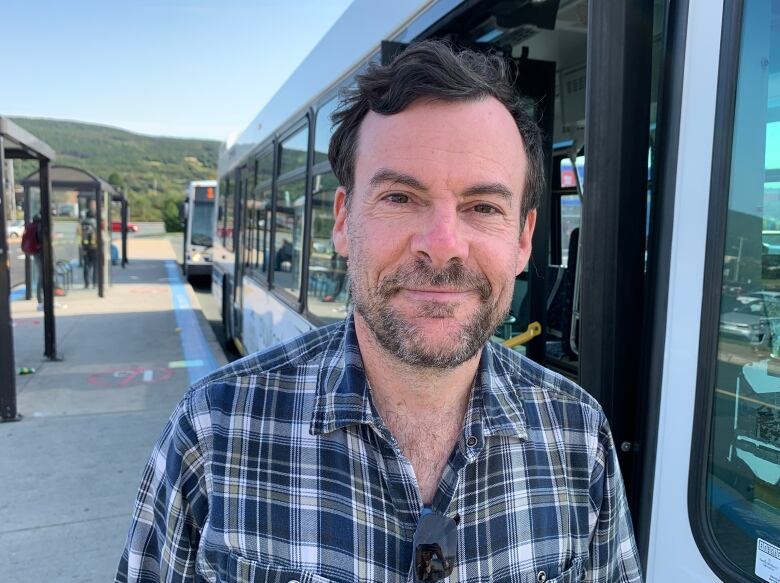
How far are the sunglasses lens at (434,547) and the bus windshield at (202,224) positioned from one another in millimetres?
17540

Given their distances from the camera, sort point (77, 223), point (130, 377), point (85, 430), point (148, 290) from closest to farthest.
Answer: point (85, 430) < point (130, 377) < point (77, 223) < point (148, 290)

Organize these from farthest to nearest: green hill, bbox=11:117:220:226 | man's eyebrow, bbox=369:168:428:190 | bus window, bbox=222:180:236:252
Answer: green hill, bbox=11:117:220:226 → bus window, bbox=222:180:236:252 → man's eyebrow, bbox=369:168:428:190

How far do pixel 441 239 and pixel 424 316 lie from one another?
0.49ft

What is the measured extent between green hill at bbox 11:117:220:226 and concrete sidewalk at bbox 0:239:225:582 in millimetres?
93807

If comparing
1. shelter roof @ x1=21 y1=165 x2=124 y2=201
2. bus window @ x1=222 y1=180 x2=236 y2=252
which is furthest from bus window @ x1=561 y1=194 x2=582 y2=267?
shelter roof @ x1=21 y1=165 x2=124 y2=201

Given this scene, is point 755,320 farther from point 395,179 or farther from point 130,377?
point 130,377

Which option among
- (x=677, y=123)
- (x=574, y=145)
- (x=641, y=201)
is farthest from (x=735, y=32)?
(x=574, y=145)

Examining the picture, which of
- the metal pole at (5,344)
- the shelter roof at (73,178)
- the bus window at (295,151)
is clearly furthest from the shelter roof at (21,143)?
the shelter roof at (73,178)

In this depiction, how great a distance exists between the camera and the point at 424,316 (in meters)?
1.21

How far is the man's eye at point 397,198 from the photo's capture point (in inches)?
50.1

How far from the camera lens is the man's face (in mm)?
1218

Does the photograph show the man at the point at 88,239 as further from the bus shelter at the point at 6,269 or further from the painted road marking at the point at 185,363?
the bus shelter at the point at 6,269

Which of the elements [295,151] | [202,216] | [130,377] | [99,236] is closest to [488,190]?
[295,151]

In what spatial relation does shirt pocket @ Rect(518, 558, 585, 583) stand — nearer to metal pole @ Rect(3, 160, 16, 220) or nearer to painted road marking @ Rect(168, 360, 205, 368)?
metal pole @ Rect(3, 160, 16, 220)
